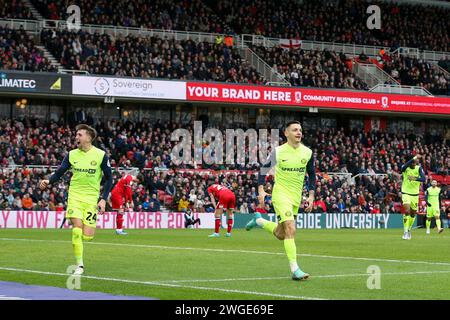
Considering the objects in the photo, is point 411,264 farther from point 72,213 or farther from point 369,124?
point 369,124

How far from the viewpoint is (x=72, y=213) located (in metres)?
15.5

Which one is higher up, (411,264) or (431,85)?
(431,85)

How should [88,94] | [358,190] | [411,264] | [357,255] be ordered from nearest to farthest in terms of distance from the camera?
[411,264], [357,255], [88,94], [358,190]

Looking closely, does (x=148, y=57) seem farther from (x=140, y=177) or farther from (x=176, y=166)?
(x=140, y=177)

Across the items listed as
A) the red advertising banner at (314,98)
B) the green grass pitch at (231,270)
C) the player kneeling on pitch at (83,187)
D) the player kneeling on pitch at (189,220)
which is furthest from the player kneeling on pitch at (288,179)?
the red advertising banner at (314,98)

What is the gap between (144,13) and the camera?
184 feet

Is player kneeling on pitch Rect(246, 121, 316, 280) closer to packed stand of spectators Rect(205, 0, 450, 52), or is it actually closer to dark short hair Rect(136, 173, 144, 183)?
dark short hair Rect(136, 173, 144, 183)

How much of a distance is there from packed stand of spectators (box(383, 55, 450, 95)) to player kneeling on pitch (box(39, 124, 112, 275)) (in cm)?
4802

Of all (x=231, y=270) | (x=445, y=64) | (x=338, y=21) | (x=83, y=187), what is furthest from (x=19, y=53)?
(x=231, y=270)

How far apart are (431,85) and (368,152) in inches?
309

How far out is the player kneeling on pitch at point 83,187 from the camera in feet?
50.6

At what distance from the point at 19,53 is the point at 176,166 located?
33.0ft

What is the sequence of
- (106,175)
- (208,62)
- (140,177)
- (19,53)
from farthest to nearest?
(208,62)
(19,53)
(140,177)
(106,175)

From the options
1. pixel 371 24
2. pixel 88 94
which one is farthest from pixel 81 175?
pixel 371 24
